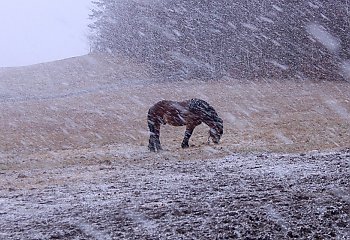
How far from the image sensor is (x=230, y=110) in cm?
2638

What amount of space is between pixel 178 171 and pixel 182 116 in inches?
163

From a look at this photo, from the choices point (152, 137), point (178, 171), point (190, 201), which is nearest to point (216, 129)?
point (152, 137)

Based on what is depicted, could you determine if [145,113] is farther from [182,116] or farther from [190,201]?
[190,201]

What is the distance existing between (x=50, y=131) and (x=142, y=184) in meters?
13.4

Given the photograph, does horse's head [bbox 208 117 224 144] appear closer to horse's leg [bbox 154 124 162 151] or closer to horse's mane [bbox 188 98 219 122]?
horse's mane [bbox 188 98 219 122]

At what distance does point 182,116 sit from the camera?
1562 cm

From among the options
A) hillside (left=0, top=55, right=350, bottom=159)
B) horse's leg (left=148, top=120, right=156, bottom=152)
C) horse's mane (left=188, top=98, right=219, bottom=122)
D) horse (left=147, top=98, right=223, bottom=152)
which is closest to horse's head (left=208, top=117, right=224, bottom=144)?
horse (left=147, top=98, right=223, bottom=152)

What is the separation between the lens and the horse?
612 inches

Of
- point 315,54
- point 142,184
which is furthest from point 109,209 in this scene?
point 315,54

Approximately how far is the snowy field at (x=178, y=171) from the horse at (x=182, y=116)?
0.58 m

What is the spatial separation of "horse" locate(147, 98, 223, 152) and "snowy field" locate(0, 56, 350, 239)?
1.91ft

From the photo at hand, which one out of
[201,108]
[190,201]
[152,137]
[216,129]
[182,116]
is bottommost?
[152,137]

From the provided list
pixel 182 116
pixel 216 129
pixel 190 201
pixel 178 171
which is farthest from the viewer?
pixel 216 129

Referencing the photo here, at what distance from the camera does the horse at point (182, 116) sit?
1554 cm
